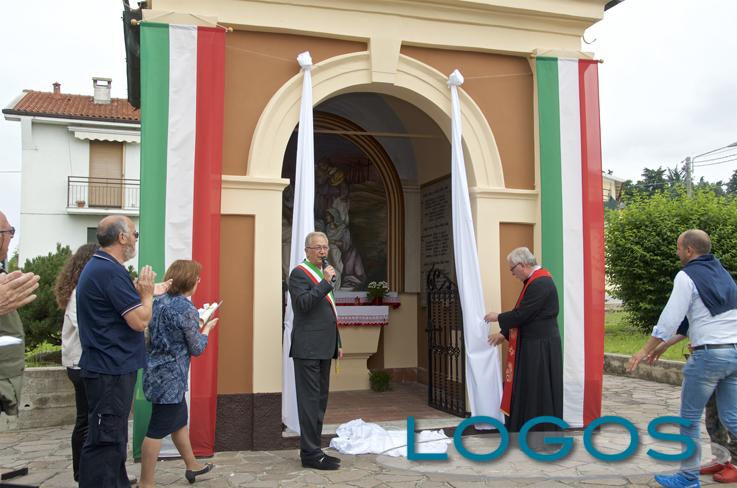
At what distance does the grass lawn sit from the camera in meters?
11.0

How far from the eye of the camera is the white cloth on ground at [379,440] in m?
5.92

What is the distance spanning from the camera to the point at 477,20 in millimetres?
6949

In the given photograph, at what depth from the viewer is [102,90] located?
2736cm

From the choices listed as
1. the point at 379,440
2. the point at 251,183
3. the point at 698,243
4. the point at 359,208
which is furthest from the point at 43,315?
the point at 698,243

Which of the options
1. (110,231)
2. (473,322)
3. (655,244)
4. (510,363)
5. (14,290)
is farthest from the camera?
(655,244)

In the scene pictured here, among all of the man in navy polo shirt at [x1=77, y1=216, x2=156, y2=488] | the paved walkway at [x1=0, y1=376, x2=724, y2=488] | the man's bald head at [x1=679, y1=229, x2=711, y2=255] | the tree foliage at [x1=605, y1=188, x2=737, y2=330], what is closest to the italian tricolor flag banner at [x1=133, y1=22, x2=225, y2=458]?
the paved walkway at [x1=0, y1=376, x2=724, y2=488]

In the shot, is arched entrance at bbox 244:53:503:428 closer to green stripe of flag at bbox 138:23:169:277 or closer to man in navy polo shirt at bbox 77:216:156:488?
green stripe of flag at bbox 138:23:169:277

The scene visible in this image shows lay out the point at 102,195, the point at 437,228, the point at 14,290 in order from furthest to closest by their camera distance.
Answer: the point at 102,195, the point at 437,228, the point at 14,290

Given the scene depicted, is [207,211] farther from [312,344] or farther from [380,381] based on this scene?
[380,381]

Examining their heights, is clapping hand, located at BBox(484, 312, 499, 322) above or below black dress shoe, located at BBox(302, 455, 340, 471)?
A: above

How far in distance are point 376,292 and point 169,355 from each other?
4.87 meters

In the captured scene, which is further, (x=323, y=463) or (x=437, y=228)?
(x=437, y=228)

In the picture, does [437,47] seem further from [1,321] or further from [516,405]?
[1,321]

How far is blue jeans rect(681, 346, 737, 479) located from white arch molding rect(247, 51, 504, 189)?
2.79 metres
